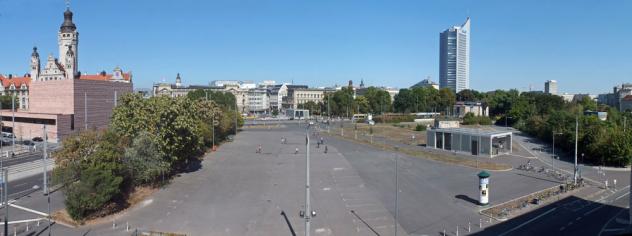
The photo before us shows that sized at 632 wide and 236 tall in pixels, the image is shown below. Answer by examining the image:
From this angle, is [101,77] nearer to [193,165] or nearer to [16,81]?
[16,81]

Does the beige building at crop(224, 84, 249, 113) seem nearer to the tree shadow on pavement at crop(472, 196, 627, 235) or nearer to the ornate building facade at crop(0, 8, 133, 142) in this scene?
the ornate building facade at crop(0, 8, 133, 142)

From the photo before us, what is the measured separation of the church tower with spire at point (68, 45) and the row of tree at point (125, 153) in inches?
2683

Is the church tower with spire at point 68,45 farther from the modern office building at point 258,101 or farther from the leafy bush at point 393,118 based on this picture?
the modern office building at point 258,101

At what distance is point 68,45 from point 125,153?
80382mm

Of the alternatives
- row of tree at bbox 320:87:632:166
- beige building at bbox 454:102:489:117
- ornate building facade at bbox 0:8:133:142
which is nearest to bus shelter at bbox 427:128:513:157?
row of tree at bbox 320:87:632:166

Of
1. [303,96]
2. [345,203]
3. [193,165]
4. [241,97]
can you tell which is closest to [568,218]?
[345,203]

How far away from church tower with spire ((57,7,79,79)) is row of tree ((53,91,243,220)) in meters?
68.2

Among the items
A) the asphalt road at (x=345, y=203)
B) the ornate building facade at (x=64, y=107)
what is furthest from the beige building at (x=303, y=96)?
the asphalt road at (x=345, y=203)

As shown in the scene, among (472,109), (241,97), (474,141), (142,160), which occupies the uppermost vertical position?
(241,97)

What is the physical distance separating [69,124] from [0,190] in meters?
35.0

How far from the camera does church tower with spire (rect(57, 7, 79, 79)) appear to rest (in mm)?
97438

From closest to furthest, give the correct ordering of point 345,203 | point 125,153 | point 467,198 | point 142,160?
point 345,203 → point 467,198 → point 125,153 → point 142,160

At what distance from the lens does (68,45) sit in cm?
9894

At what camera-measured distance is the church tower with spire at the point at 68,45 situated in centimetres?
9744
